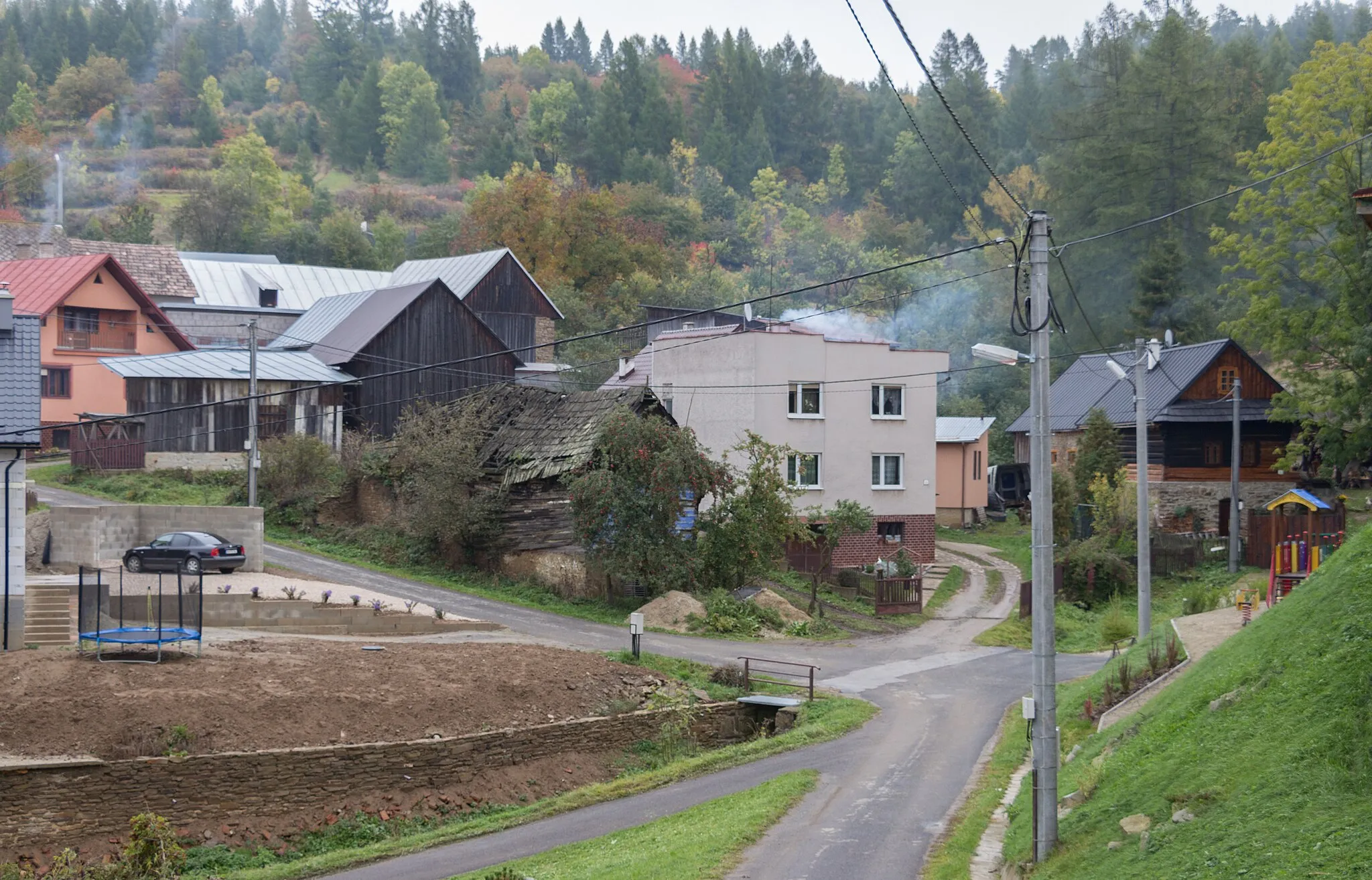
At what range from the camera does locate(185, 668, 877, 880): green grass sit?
18.5m

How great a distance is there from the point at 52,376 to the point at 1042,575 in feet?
158

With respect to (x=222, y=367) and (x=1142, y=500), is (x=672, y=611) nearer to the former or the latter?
(x=1142, y=500)

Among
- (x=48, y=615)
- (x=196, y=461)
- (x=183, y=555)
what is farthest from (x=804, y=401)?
(x=48, y=615)

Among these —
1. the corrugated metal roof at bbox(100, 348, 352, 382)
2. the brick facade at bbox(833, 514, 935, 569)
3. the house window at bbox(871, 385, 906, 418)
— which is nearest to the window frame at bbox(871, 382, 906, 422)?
the house window at bbox(871, 385, 906, 418)

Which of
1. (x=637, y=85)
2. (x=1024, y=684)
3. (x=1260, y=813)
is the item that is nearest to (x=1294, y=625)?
(x=1260, y=813)

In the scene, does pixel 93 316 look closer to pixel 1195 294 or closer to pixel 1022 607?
pixel 1022 607

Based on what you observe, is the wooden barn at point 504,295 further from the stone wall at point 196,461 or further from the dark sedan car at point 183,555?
the dark sedan car at point 183,555

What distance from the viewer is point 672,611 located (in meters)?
34.9

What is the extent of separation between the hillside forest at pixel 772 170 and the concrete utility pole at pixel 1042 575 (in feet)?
59.7

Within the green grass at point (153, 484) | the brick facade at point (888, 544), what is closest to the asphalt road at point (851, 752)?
the brick facade at point (888, 544)

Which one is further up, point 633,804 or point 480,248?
point 480,248

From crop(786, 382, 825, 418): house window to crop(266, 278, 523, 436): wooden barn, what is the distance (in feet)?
52.5

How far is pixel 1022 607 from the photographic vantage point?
123 feet

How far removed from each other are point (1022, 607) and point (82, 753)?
86.0 feet
